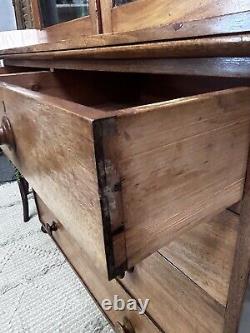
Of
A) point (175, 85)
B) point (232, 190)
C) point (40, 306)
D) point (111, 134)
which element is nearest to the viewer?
point (111, 134)

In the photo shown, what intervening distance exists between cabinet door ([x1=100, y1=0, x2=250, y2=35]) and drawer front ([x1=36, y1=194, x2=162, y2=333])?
440 millimetres

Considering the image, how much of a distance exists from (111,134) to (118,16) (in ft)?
1.76

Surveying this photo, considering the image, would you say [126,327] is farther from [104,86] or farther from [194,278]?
[104,86]

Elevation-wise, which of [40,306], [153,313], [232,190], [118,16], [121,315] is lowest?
[40,306]

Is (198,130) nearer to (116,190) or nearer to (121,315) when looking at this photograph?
(116,190)

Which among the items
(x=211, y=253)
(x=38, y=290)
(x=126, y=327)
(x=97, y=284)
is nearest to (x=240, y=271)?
(x=211, y=253)

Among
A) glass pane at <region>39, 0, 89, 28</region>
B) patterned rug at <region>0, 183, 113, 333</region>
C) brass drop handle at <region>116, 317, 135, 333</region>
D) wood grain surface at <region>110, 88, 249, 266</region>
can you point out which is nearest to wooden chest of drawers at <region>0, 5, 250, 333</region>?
wood grain surface at <region>110, 88, 249, 266</region>

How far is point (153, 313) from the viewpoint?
2.06 ft

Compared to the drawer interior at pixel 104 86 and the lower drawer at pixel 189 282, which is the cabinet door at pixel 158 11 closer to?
the drawer interior at pixel 104 86

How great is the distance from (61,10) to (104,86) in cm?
46

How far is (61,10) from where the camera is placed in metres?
0.99

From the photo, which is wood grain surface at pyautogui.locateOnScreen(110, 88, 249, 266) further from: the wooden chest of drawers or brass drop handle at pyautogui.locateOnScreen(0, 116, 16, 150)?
brass drop handle at pyautogui.locateOnScreen(0, 116, 16, 150)

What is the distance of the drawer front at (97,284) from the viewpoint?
0.68 metres

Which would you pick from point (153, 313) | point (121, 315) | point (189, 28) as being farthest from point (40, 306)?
point (189, 28)
